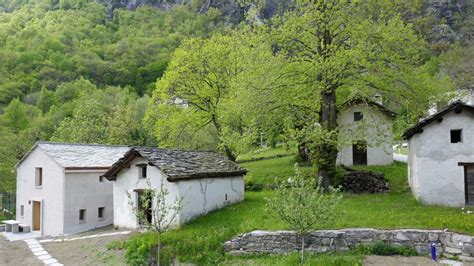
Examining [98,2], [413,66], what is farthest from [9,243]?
[98,2]

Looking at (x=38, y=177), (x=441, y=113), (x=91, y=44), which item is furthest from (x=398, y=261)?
(x=91, y=44)

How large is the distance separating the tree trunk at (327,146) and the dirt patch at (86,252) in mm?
11022

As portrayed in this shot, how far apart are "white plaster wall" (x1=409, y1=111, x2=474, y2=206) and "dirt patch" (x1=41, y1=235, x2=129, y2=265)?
1434cm

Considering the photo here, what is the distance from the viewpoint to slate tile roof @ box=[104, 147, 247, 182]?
19.1 metres

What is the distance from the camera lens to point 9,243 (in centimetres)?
2195

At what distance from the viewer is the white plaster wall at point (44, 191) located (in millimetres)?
23781

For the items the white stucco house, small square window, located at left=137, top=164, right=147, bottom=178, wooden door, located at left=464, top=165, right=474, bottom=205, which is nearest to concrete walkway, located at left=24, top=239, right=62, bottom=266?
the white stucco house

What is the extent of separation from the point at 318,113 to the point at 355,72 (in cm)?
409

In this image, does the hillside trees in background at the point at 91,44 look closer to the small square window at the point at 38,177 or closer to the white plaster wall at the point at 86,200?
the small square window at the point at 38,177

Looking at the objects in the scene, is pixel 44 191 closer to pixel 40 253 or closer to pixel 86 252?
pixel 40 253

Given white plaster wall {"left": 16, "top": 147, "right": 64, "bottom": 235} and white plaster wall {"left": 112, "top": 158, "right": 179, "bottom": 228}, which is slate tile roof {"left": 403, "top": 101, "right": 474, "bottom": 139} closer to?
white plaster wall {"left": 112, "top": 158, "right": 179, "bottom": 228}

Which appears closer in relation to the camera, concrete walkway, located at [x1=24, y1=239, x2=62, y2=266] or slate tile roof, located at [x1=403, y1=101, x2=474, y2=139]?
concrete walkway, located at [x1=24, y1=239, x2=62, y2=266]

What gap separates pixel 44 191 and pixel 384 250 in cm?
2008

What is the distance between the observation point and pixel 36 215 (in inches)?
1022
